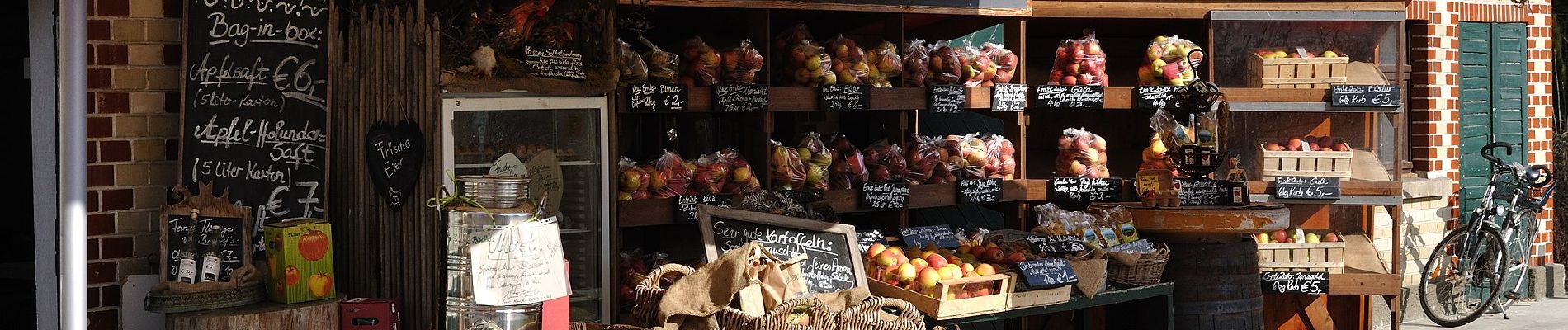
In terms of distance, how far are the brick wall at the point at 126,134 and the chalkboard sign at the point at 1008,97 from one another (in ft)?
Result: 12.0

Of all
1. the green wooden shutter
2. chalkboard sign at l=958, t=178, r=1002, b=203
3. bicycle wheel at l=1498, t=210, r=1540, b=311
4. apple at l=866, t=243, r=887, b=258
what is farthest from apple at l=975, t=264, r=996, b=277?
bicycle wheel at l=1498, t=210, r=1540, b=311

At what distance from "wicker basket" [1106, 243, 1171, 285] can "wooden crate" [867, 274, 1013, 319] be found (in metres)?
0.71

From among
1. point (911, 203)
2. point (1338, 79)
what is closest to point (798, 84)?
point (911, 203)

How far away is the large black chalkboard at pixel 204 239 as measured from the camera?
390cm

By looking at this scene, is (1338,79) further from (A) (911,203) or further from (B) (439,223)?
(B) (439,223)

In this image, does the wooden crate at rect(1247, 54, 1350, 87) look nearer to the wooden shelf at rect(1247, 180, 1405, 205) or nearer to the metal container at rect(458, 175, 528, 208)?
the wooden shelf at rect(1247, 180, 1405, 205)

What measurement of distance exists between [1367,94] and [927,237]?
2593mm

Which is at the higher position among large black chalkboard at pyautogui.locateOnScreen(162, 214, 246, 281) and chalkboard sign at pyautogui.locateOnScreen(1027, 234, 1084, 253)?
large black chalkboard at pyautogui.locateOnScreen(162, 214, 246, 281)

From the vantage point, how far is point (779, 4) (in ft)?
18.8

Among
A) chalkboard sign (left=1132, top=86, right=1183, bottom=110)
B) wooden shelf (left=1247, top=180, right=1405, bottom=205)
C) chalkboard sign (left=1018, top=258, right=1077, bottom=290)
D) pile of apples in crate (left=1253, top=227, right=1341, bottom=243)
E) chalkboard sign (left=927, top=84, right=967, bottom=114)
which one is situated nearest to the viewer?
chalkboard sign (left=1018, top=258, right=1077, bottom=290)

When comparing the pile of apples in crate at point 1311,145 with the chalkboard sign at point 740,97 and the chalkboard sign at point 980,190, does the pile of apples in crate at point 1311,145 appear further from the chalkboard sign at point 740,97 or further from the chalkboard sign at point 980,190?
the chalkboard sign at point 740,97

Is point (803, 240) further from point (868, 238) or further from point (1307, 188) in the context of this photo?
point (1307, 188)

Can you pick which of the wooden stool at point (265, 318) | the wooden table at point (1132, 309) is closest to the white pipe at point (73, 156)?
the wooden stool at point (265, 318)

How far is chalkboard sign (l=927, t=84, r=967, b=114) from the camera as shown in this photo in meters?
6.10
